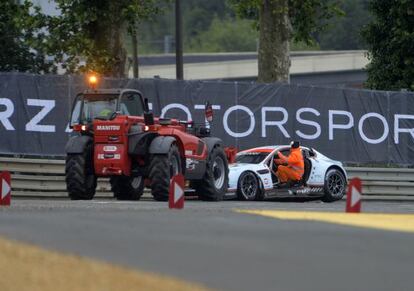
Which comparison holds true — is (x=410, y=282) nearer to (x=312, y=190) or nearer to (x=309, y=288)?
(x=309, y=288)

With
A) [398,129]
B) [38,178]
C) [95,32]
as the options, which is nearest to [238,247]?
[38,178]

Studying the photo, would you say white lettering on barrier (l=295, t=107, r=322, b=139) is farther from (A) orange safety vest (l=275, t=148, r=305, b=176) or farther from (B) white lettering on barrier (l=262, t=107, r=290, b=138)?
(A) orange safety vest (l=275, t=148, r=305, b=176)

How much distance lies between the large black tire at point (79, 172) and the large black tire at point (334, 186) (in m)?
6.45

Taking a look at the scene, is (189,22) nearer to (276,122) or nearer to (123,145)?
(276,122)

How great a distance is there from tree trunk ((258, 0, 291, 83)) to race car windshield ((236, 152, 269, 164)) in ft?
27.3

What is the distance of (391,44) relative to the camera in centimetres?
3438

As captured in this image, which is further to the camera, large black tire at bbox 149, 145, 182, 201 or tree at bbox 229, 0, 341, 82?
tree at bbox 229, 0, 341, 82

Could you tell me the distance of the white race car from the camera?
22641mm

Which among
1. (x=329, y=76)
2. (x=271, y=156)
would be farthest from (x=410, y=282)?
(x=329, y=76)

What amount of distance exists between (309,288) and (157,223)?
4.01m

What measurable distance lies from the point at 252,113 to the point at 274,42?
246 inches

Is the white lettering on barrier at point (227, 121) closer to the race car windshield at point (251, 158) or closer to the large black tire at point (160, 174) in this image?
the race car windshield at point (251, 158)

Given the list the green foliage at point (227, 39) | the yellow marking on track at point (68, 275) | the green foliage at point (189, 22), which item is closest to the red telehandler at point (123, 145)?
the yellow marking on track at point (68, 275)

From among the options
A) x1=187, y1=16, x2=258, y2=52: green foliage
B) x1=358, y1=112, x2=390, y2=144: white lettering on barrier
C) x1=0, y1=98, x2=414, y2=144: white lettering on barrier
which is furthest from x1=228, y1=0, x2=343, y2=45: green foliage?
x1=187, y1=16, x2=258, y2=52: green foliage
